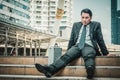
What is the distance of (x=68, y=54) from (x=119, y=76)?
1249 mm

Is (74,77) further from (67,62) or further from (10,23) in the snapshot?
(10,23)

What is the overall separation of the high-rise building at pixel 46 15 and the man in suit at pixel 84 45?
99.3 meters

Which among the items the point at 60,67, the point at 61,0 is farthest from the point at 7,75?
the point at 61,0

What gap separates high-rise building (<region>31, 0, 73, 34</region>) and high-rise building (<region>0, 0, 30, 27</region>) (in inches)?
1197

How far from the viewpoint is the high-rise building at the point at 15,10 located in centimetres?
5995

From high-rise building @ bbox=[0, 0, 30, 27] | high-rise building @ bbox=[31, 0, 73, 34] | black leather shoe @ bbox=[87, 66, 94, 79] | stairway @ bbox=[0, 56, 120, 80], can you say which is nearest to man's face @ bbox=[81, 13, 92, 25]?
stairway @ bbox=[0, 56, 120, 80]

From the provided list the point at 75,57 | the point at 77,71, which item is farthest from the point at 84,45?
the point at 77,71

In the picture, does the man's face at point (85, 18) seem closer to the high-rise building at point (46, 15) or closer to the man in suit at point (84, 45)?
the man in suit at point (84, 45)

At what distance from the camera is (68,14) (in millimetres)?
108312

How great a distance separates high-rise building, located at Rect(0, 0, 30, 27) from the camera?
59953mm

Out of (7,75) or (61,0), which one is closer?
(7,75)

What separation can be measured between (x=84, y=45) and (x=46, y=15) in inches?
4087

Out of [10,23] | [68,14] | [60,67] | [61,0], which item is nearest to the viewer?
[60,67]

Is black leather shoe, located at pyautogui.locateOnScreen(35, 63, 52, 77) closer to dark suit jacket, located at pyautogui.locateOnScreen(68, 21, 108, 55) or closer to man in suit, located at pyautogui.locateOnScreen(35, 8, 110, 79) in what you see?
man in suit, located at pyautogui.locateOnScreen(35, 8, 110, 79)
